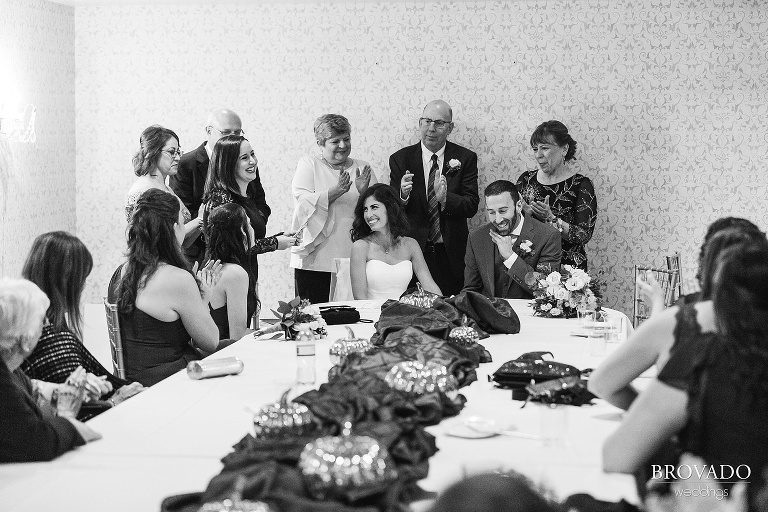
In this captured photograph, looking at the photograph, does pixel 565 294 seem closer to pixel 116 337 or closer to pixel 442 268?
pixel 116 337

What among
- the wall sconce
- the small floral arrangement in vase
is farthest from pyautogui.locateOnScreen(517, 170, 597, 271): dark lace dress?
the wall sconce

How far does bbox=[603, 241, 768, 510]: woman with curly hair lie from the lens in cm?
166

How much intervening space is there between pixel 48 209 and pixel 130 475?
5.31 meters

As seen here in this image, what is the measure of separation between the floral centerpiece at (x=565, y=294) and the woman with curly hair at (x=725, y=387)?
2.44 m

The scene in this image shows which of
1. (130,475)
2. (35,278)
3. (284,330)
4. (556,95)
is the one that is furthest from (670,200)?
(130,475)

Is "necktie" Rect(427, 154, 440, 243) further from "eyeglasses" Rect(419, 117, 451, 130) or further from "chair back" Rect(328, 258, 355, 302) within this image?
"chair back" Rect(328, 258, 355, 302)

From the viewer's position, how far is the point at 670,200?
6.83 m

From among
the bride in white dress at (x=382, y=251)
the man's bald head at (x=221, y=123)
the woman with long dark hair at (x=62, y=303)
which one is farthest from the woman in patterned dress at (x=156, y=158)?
the woman with long dark hair at (x=62, y=303)

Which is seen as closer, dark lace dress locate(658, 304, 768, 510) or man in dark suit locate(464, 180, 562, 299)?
dark lace dress locate(658, 304, 768, 510)

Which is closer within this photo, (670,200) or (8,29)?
(8,29)

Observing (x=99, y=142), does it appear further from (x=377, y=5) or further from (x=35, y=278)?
(x=35, y=278)

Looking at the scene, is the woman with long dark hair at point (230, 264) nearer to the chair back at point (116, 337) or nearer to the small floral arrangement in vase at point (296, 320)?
the small floral arrangement in vase at point (296, 320)

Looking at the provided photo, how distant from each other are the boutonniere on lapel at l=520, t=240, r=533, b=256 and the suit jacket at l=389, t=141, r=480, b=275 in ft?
4.42

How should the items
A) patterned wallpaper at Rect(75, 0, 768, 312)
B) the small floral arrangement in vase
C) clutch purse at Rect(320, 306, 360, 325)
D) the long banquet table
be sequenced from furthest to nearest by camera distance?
patterned wallpaper at Rect(75, 0, 768, 312), clutch purse at Rect(320, 306, 360, 325), the small floral arrangement in vase, the long banquet table
